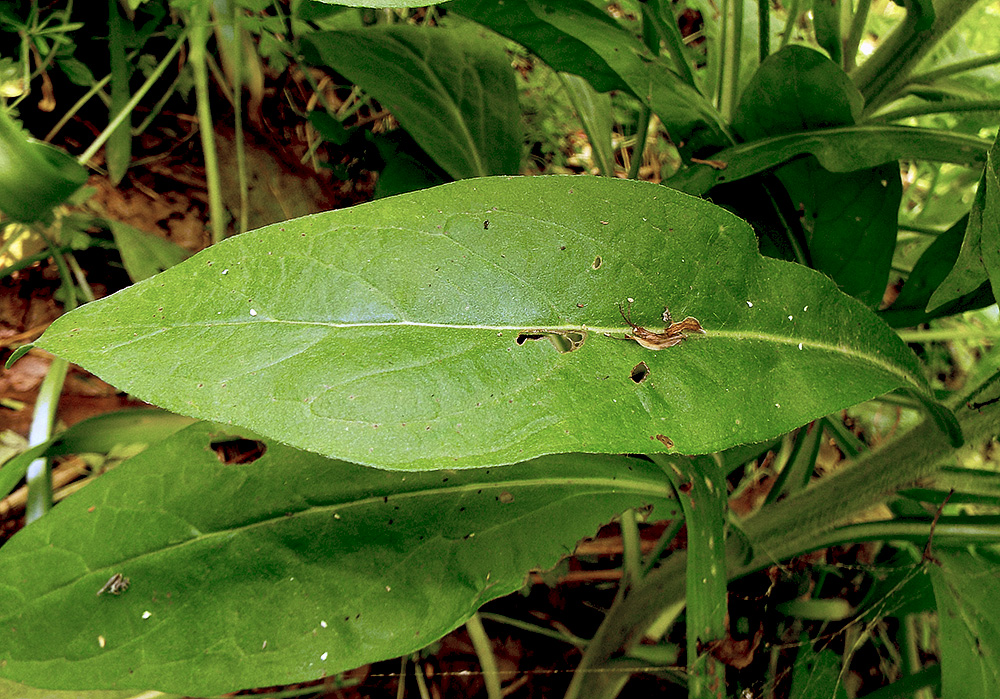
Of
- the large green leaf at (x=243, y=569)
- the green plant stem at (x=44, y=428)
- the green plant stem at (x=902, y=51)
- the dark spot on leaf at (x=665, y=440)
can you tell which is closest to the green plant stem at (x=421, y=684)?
the large green leaf at (x=243, y=569)

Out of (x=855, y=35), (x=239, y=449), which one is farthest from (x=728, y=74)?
(x=239, y=449)

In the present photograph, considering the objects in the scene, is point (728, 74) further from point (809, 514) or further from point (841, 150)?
point (809, 514)

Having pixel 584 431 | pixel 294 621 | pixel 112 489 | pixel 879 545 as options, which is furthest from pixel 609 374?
pixel 879 545

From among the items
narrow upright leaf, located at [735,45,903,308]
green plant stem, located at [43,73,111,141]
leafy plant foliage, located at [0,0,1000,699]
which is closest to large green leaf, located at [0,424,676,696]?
leafy plant foliage, located at [0,0,1000,699]

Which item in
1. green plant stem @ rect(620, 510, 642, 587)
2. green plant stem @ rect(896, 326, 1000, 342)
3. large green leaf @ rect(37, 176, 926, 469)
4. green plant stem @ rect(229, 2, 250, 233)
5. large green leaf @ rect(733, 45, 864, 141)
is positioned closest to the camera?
large green leaf @ rect(37, 176, 926, 469)

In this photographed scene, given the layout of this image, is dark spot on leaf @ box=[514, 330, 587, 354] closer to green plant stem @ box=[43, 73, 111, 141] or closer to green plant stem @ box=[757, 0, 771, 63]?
green plant stem @ box=[757, 0, 771, 63]

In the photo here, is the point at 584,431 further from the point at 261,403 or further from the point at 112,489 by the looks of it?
the point at 112,489
